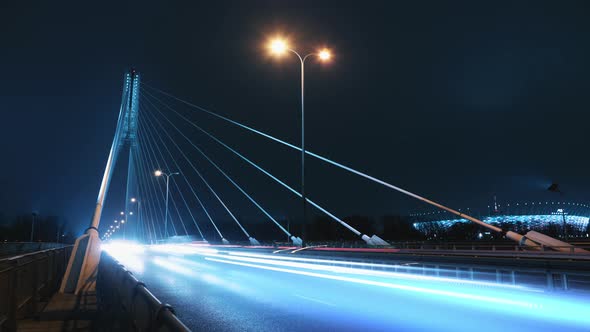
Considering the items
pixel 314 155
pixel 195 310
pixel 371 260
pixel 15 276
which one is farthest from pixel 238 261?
pixel 15 276

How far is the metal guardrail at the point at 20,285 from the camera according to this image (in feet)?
22.3

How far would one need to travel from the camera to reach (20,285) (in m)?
7.91

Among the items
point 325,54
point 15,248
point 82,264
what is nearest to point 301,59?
point 325,54

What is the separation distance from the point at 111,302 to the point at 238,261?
19980 millimetres

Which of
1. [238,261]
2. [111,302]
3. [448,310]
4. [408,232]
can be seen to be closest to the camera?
[111,302]

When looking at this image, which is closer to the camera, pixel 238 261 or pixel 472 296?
pixel 472 296

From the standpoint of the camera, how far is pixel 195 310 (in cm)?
986

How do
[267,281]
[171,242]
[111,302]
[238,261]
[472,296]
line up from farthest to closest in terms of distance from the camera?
[171,242]
[238,261]
[267,281]
[472,296]
[111,302]

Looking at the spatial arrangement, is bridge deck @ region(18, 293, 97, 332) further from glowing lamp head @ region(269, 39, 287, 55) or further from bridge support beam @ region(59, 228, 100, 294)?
glowing lamp head @ region(269, 39, 287, 55)

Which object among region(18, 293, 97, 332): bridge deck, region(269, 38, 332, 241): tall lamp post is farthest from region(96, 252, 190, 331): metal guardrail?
region(269, 38, 332, 241): tall lamp post

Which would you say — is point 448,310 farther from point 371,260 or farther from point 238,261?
point 238,261

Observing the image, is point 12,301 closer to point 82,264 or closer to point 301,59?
point 82,264

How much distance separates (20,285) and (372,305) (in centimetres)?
654

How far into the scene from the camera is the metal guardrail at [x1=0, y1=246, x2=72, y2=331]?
6809mm
